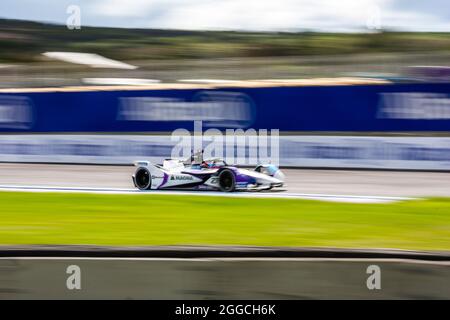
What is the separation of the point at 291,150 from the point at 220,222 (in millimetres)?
9806

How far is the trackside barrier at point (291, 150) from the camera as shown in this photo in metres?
16.5

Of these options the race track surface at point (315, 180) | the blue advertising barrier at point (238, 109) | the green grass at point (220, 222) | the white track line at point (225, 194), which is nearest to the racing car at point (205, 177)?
the white track line at point (225, 194)

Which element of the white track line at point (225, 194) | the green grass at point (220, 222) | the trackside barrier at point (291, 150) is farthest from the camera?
the trackside barrier at point (291, 150)

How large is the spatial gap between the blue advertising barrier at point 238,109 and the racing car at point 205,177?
18.6 ft

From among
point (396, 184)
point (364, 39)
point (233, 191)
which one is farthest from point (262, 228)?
point (364, 39)

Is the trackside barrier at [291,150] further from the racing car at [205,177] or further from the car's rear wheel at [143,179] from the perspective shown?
the car's rear wheel at [143,179]

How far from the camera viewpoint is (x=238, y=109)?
62.2ft

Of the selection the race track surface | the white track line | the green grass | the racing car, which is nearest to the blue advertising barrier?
the race track surface

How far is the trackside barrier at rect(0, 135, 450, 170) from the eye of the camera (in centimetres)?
1650

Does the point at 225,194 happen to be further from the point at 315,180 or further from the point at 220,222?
the point at 220,222

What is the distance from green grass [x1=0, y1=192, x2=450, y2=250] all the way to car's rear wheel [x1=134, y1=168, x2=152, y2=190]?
1346mm

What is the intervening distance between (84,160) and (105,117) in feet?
4.51

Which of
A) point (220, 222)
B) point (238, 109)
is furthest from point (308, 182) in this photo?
point (220, 222)
